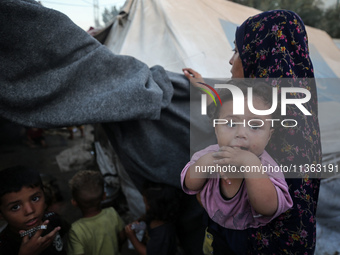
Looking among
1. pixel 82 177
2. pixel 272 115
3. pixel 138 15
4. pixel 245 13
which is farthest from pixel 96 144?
pixel 245 13

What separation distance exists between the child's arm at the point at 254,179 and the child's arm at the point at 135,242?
41.8 inches

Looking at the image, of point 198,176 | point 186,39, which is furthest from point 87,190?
point 186,39

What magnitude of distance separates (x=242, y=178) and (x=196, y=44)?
1641 mm

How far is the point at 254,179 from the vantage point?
2.23ft

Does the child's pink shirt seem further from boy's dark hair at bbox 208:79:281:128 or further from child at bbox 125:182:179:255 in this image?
child at bbox 125:182:179:255

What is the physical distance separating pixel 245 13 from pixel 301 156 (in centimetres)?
294

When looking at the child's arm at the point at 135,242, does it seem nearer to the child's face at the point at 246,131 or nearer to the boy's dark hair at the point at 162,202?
the boy's dark hair at the point at 162,202

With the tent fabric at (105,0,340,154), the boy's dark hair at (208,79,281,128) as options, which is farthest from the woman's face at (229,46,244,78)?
the tent fabric at (105,0,340,154)

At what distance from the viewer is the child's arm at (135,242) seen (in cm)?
148

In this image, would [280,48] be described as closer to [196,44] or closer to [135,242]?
[196,44]

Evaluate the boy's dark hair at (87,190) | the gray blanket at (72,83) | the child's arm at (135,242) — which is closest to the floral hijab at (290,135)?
the gray blanket at (72,83)

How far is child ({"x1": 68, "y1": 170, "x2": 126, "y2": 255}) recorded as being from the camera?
4.70 ft

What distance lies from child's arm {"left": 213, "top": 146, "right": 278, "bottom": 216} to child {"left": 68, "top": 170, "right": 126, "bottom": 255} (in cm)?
112

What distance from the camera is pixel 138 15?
239cm
